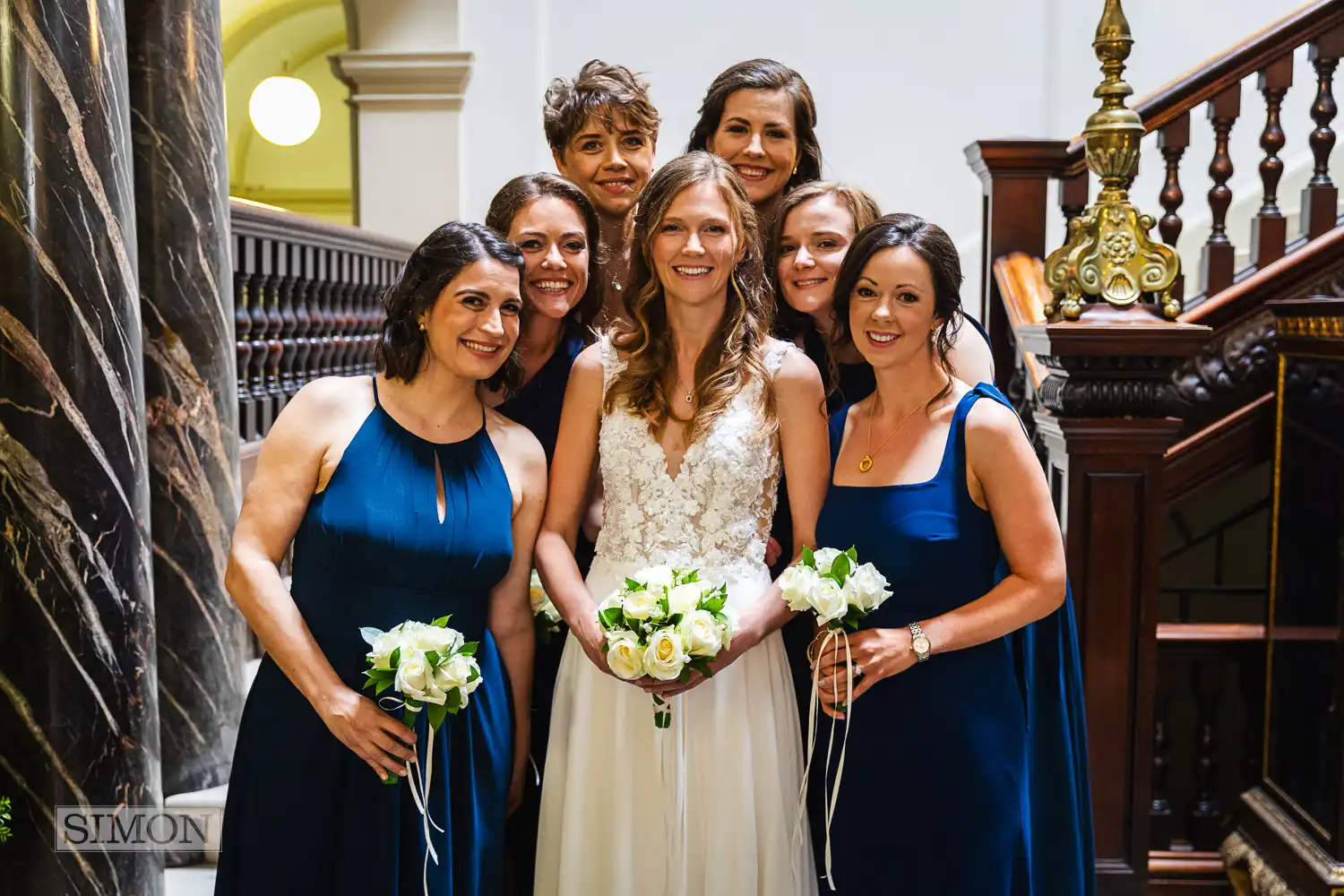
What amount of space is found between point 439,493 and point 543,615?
51 centimetres

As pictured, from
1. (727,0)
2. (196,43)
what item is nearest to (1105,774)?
(196,43)

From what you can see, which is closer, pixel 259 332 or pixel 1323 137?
pixel 1323 137

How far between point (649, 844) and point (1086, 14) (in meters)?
7.35

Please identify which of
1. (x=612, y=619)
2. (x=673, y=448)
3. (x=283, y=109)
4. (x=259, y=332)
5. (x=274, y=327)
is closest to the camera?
(x=612, y=619)

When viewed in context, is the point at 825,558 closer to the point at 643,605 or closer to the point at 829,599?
the point at 829,599

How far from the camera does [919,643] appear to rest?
2.50 m

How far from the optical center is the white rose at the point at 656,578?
7.79ft

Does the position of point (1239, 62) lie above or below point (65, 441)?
above

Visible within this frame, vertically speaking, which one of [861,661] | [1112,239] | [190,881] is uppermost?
[1112,239]

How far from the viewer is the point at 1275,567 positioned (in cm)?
399

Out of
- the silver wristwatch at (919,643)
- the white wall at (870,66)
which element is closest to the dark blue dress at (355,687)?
the silver wristwatch at (919,643)

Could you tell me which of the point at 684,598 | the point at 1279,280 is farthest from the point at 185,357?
the point at 1279,280

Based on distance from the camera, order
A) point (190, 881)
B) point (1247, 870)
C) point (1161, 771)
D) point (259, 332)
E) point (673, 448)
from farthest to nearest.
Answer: point (259, 332) < point (1161, 771) < point (1247, 870) < point (190, 881) < point (673, 448)

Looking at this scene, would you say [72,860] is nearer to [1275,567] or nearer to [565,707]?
[565,707]
